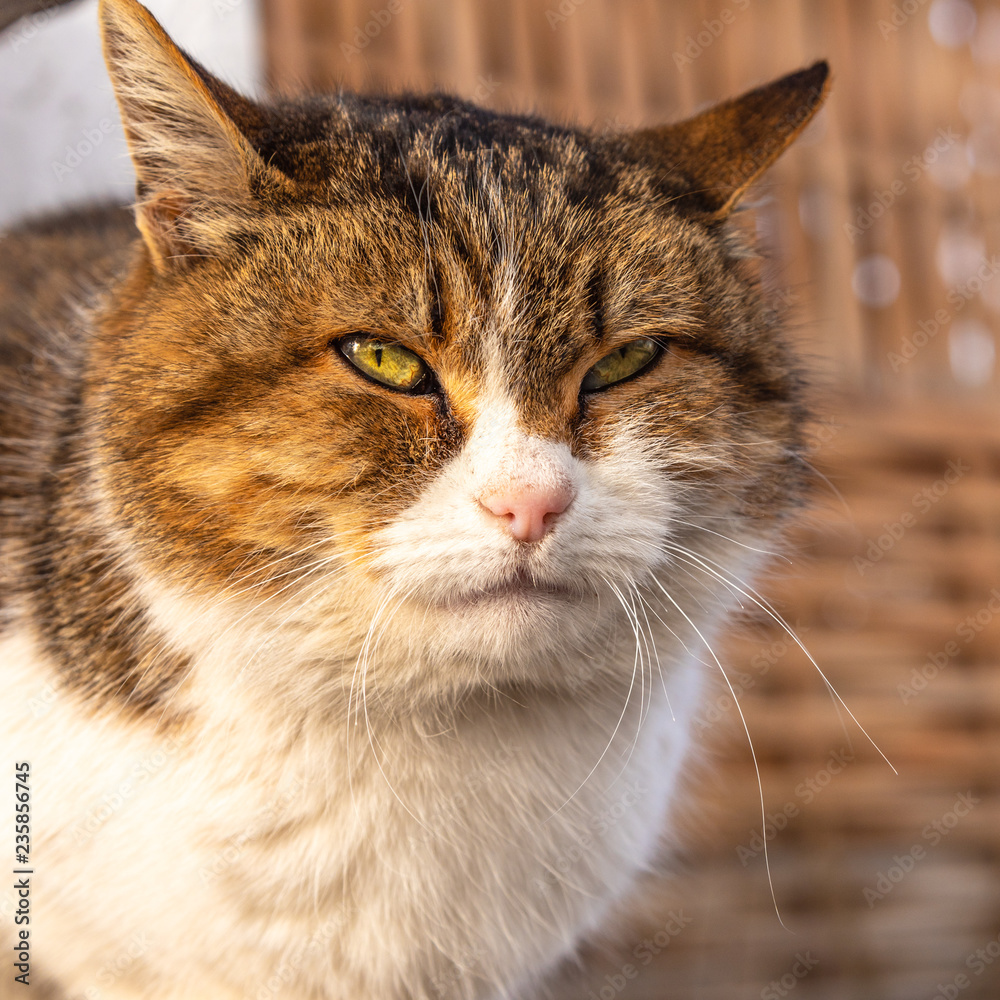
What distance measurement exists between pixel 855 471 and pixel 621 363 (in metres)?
1.19

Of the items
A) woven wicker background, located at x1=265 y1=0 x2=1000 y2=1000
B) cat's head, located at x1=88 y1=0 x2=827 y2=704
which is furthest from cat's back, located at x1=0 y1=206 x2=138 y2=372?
woven wicker background, located at x1=265 y1=0 x2=1000 y2=1000

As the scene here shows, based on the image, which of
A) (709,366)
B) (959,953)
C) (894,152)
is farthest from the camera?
(894,152)

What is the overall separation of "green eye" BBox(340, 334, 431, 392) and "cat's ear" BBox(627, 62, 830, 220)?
36 centimetres

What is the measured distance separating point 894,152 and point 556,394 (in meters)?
1.68

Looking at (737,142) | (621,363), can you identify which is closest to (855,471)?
(737,142)

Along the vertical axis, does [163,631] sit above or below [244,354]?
below

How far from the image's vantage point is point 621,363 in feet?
2.65

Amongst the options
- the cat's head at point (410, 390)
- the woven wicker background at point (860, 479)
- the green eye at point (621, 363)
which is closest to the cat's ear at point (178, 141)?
the cat's head at point (410, 390)

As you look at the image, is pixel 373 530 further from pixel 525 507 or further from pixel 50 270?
pixel 50 270

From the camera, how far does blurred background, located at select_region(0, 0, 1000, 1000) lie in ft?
5.32

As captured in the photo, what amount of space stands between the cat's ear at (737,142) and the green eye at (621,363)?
0.20m

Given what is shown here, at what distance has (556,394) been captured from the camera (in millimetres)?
744

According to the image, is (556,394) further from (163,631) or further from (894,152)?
(894,152)

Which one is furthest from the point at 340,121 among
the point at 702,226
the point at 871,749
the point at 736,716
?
the point at 871,749
